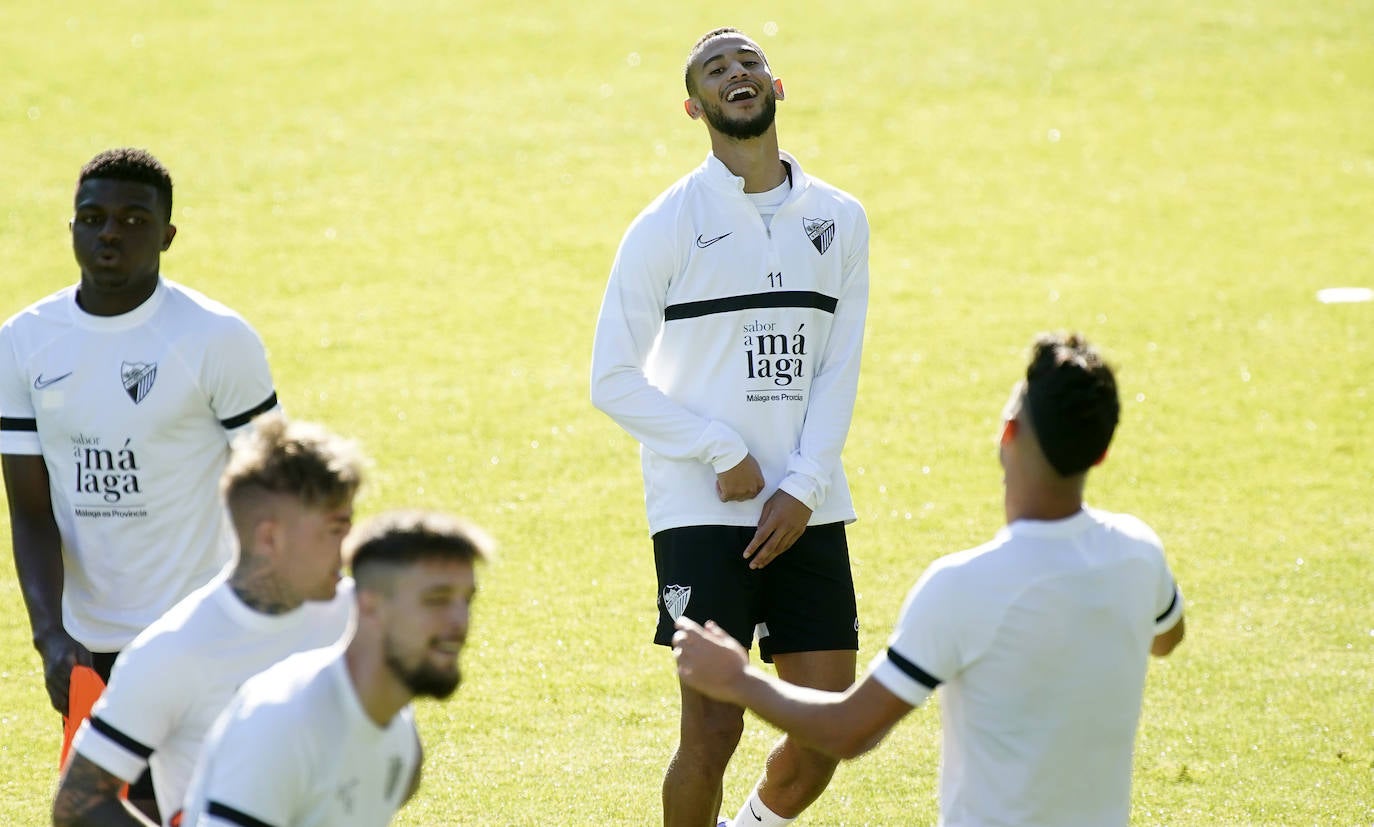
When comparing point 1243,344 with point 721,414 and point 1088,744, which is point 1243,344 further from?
point 1088,744

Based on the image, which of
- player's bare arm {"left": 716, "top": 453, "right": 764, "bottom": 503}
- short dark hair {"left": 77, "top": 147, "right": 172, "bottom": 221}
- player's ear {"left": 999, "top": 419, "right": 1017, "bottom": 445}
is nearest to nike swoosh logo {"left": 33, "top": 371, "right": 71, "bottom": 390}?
short dark hair {"left": 77, "top": 147, "right": 172, "bottom": 221}

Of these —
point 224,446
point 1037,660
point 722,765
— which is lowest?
point 722,765

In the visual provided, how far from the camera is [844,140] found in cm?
1541

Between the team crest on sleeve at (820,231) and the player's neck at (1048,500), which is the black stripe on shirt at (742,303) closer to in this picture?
the team crest on sleeve at (820,231)

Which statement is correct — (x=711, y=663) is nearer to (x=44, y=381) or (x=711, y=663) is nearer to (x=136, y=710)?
(x=136, y=710)

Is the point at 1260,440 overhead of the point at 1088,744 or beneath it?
beneath

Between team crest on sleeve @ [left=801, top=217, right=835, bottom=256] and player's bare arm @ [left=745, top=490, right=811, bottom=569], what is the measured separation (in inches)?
32.4

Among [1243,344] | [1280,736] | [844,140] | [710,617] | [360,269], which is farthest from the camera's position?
[844,140]

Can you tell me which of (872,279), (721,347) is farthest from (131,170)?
(872,279)

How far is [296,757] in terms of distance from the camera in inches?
107

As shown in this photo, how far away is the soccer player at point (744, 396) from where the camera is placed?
4.91 m

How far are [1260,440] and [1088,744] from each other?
7.45 m

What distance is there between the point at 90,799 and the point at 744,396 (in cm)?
246

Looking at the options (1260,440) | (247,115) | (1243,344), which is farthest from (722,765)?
(247,115)
